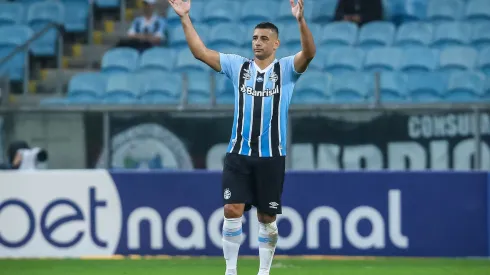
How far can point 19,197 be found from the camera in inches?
435

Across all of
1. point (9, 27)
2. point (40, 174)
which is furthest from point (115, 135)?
point (9, 27)

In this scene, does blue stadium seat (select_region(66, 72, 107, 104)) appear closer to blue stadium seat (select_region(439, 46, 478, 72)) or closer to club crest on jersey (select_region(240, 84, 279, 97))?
blue stadium seat (select_region(439, 46, 478, 72))

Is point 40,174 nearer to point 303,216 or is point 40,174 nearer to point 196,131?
point 196,131

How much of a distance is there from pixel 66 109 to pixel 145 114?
0.98m

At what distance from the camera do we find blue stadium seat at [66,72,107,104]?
564 inches

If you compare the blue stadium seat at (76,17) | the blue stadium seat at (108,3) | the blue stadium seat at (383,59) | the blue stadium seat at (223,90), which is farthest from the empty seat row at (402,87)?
the blue stadium seat at (76,17)

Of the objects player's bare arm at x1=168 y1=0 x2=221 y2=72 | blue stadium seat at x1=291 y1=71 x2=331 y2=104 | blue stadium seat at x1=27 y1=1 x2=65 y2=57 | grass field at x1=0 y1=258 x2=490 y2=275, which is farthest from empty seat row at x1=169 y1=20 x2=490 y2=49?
player's bare arm at x1=168 y1=0 x2=221 y2=72

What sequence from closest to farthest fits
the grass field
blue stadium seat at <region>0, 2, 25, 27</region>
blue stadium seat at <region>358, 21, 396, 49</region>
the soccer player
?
the soccer player < the grass field < blue stadium seat at <region>358, 21, 396, 49</region> < blue stadium seat at <region>0, 2, 25, 27</region>

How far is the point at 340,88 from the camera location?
13.4 meters

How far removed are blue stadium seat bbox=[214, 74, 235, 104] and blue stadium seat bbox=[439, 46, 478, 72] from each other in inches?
119

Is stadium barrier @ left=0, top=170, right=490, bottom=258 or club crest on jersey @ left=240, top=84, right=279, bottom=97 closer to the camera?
club crest on jersey @ left=240, top=84, right=279, bottom=97

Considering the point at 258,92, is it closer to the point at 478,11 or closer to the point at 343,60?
the point at 343,60

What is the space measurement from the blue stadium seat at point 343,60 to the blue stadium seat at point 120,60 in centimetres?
289

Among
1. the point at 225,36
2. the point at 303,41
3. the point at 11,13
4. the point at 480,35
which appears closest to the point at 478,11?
the point at 480,35
